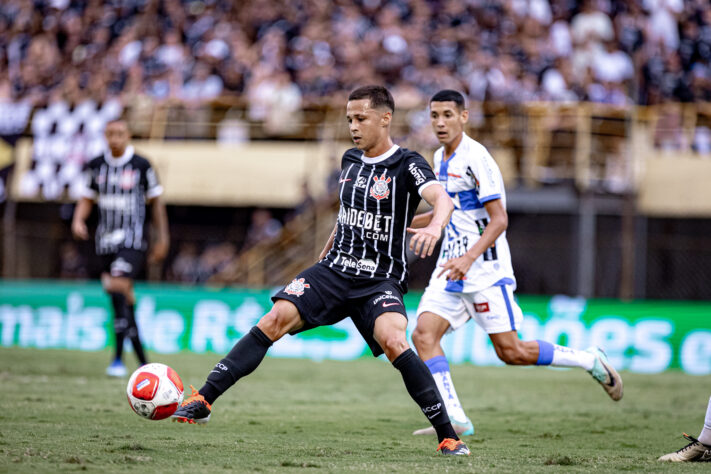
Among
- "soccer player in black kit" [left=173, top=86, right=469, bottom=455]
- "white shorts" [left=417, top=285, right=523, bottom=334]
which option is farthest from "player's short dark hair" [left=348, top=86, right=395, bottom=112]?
"white shorts" [left=417, top=285, right=523, bottom=334]

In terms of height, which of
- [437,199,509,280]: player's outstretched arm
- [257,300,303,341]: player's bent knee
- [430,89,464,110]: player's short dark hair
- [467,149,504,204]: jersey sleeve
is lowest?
[257,300,303,341]: player's bent knee

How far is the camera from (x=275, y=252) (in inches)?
721

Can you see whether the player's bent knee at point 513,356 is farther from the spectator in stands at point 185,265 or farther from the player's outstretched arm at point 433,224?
the spectator in stands at point 185,265

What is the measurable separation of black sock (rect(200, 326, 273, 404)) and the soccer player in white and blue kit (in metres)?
1.62

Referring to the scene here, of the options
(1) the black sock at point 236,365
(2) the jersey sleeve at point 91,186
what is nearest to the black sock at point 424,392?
(1) the black sock at point 236,365

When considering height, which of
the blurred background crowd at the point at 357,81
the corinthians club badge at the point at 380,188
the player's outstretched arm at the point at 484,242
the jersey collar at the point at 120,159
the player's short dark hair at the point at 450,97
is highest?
the blurred background crowd at the point at 357,81

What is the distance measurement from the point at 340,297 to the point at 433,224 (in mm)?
868

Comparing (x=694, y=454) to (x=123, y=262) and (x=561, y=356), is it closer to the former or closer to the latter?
(x=561, y=356)

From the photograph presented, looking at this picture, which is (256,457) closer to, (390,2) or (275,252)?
(275,252)

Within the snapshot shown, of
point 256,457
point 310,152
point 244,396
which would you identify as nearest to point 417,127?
point 310,152

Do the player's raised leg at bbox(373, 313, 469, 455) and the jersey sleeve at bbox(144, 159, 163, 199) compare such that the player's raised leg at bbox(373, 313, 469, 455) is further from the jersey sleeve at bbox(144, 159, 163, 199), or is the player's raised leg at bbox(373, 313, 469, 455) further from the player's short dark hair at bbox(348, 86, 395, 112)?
the jersey sleeve at bbox(144, 159, 163, 199)

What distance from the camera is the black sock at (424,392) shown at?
18.9 feet

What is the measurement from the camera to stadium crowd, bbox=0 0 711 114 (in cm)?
1881

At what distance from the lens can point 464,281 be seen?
726 cm
